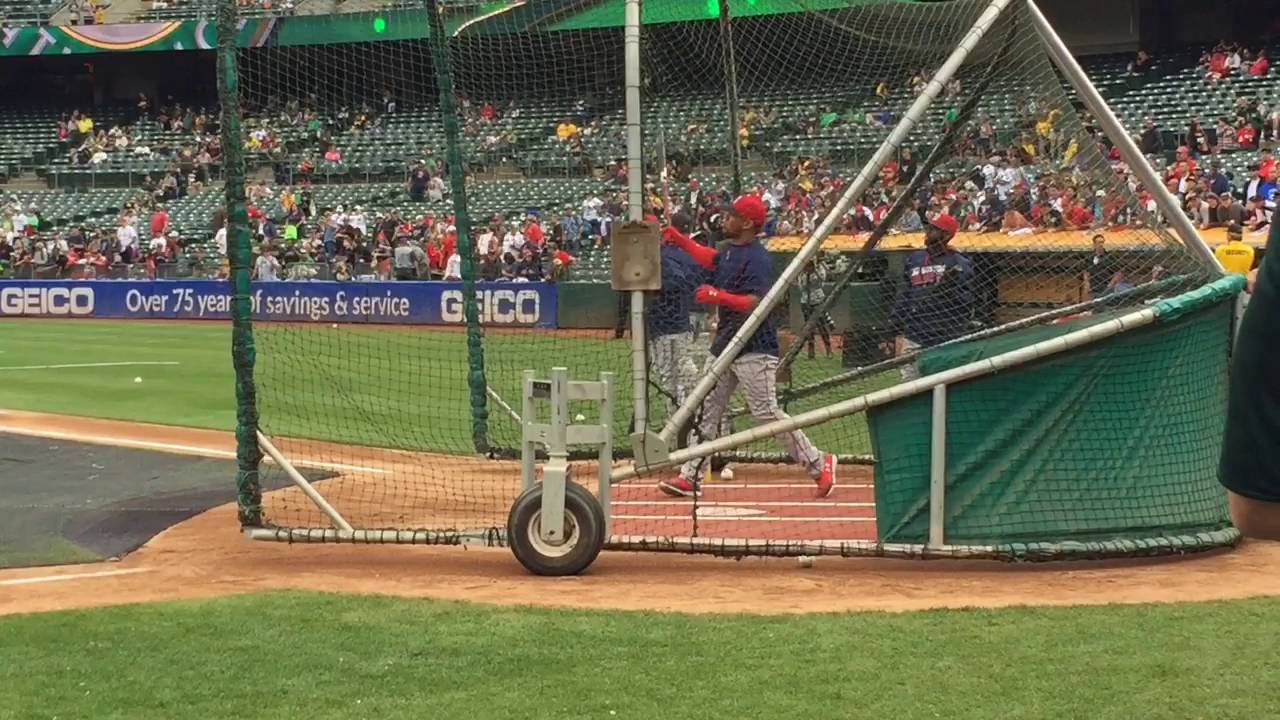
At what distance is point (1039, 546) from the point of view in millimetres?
7758

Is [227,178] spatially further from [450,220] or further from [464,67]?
[450,220]

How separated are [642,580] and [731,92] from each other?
18.2 feet

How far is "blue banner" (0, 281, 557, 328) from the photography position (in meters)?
24.4

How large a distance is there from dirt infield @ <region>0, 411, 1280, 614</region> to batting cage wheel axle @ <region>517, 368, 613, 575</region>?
13 centimetres

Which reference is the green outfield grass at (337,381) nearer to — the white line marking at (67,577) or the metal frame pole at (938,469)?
the metal frame pole at (938,469)

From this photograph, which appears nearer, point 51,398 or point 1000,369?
point 1000,369

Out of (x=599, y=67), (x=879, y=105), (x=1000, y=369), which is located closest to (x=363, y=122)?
(x=599, y=67)

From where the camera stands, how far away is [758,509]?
1003cm

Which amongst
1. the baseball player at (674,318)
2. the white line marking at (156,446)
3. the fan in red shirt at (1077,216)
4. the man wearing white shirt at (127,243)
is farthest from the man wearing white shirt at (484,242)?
the man wearing white shirt at (127,243)

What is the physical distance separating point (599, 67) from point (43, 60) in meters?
41.3

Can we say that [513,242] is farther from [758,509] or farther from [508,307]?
[758,509]

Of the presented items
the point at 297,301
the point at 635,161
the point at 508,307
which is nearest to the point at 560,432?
the point at 635,161

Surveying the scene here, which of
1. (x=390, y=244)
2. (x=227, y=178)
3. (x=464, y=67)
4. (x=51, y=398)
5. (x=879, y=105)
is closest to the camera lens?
(x=227, y=178)

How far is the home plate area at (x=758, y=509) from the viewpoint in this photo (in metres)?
9.13
